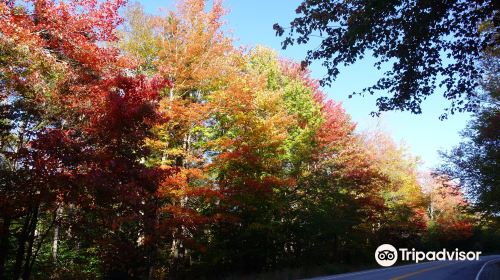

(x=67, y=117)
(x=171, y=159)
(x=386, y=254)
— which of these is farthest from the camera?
(x=386, y=254)

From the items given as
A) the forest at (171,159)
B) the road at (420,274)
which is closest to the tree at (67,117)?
the forest at (171,159)

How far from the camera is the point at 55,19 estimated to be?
28.3 ft

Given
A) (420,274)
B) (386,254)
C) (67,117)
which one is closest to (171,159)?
(67,117)

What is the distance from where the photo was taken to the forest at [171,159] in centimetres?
816

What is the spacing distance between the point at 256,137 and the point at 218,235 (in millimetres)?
5538

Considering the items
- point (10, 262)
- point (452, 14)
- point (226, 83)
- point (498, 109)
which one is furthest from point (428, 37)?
point (498, 109)

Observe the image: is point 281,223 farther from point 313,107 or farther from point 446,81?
point 446,81

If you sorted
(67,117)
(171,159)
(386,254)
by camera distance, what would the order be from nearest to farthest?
(67,117) < (171,159) < (386,254)

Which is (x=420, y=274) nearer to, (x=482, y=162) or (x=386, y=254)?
(x=482, y=162)

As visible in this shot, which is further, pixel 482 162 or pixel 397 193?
pixel 397 193

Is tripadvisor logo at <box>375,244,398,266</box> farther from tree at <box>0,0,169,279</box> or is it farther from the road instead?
tree at <box>0,0,169,279</box>

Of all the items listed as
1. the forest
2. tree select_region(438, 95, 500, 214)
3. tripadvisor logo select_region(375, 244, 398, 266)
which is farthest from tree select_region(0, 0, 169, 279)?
tripadvisor logo select_region(375, 244, 398, 266)

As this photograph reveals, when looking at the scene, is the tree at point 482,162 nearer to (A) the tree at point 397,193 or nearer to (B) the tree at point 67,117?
(A) the tree at point 397,193

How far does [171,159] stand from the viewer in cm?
1656
